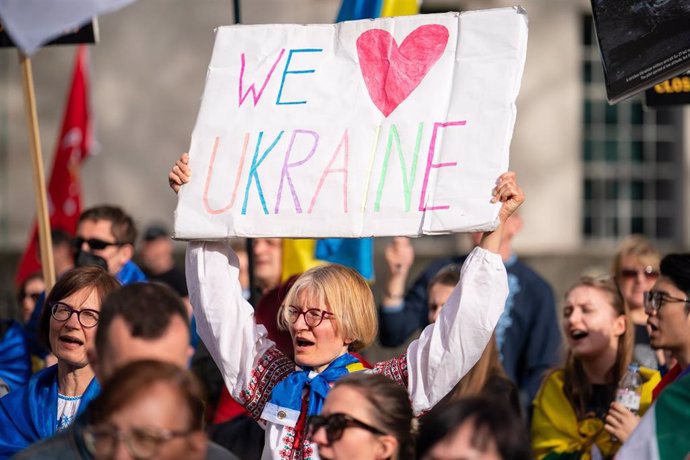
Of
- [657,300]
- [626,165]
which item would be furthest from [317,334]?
[626,165]

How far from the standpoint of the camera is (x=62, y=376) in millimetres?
4148

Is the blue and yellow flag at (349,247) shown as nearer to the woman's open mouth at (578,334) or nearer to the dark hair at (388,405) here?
the woman's open mouth at (578,334)

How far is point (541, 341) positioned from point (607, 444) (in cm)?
156

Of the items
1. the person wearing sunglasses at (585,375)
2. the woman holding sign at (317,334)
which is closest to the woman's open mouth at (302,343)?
the woman holding sign at (317,334)

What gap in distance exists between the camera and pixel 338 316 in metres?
4.02

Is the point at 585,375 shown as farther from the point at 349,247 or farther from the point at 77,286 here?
the point at 77,286

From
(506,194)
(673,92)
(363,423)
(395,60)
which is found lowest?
(363,423)

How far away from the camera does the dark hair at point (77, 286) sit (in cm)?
420

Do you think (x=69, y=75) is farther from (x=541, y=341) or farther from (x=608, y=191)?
(x=541, y=341)

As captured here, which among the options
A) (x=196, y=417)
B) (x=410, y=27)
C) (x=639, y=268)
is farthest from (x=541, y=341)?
(x=196, y=417)

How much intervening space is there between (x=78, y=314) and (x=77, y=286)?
10cm

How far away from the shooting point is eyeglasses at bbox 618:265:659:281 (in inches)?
263

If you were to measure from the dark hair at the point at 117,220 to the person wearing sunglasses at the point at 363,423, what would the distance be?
9.85 feet

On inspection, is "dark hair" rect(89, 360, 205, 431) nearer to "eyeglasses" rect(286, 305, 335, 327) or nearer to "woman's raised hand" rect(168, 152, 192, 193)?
"eyeglasses" rect(286, 305, 335, 327)
